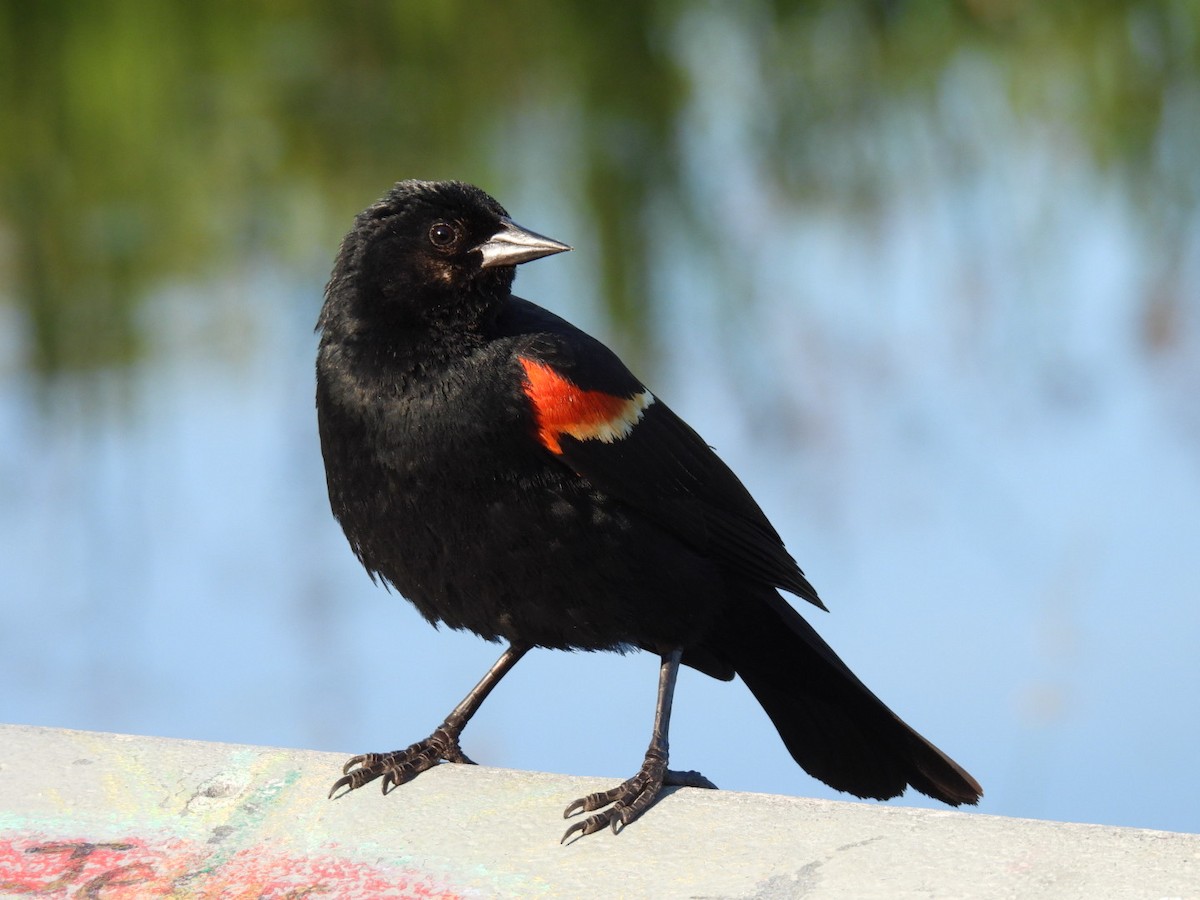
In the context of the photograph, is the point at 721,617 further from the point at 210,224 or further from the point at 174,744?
the point at 210,224

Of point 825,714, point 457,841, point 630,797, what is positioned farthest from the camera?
point 825,714

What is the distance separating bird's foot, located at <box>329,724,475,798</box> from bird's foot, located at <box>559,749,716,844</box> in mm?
298

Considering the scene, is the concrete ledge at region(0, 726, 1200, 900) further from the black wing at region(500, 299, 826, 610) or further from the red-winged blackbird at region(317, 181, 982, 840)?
the black wing at region(500, 299, 826, 610)

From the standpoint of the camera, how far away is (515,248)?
2238mm

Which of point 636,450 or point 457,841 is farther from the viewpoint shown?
point 636,450

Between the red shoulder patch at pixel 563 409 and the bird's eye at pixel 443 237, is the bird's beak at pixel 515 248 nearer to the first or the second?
the bird's eye at pixel 443 237

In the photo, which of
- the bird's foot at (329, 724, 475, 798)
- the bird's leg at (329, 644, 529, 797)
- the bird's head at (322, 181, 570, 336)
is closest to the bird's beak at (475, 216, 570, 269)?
the bird's head at (322, 181, 570, 336)

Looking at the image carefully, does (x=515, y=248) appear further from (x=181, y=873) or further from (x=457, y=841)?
(x=181, y=873)

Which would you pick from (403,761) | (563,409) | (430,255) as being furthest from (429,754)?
(430,255)

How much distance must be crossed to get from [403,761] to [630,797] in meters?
0.40

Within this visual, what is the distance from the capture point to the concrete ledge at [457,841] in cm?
167

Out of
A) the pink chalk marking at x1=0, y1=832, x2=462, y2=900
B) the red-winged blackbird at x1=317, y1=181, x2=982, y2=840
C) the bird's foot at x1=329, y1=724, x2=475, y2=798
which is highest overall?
the red-winged blackbird at x1=317, y1=181, x2=982, y2=840

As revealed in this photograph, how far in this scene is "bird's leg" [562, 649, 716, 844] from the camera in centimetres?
196

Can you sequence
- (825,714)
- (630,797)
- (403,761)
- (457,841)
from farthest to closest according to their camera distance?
1. (825,714)
2. (403,761)
3. (630,797)
4. (457,841)
